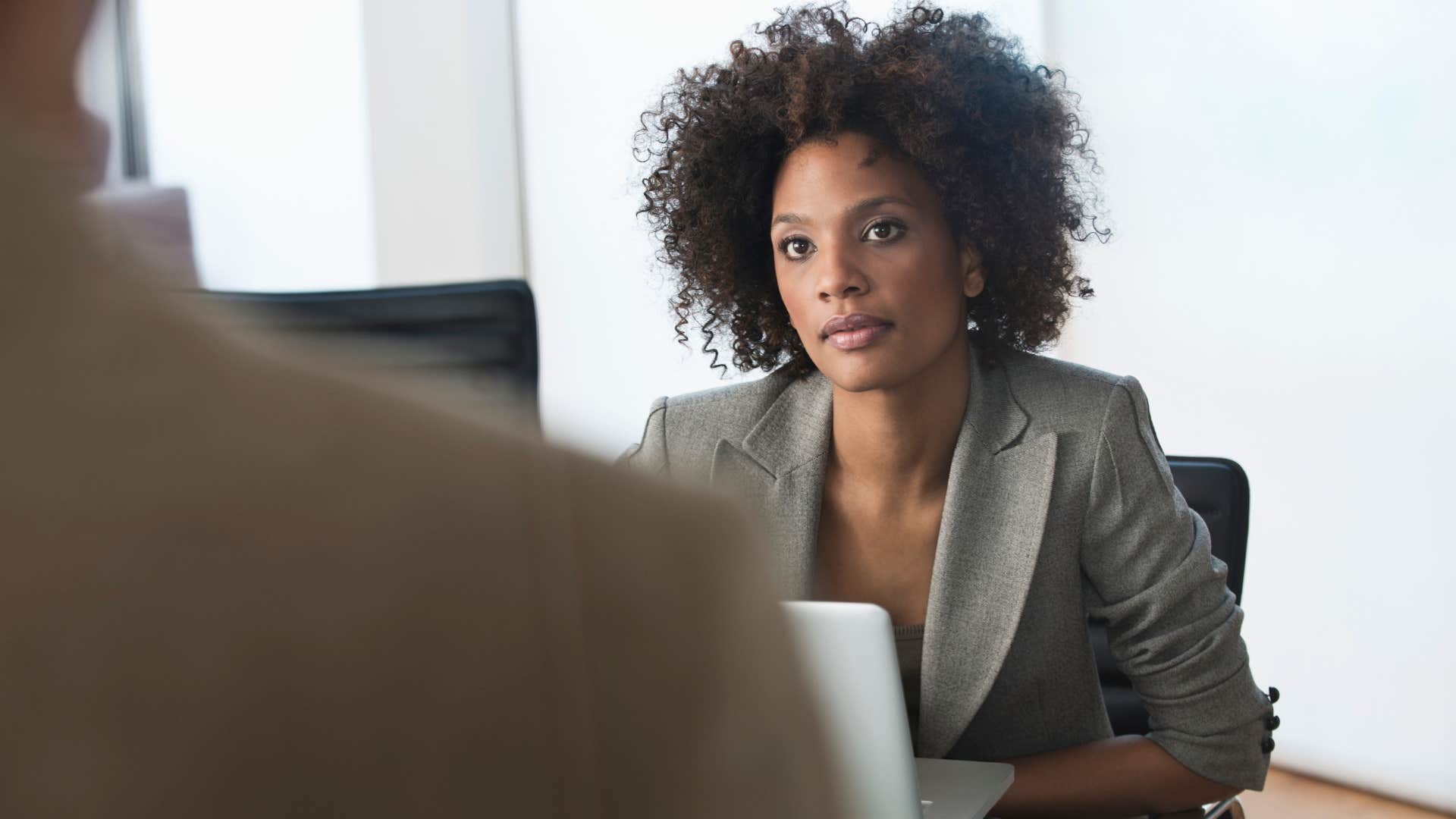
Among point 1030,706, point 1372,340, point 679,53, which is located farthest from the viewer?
point 679,53

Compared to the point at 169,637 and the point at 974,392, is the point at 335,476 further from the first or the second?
the point at 974,392

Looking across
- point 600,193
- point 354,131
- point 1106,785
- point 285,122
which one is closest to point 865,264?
point 1106,785

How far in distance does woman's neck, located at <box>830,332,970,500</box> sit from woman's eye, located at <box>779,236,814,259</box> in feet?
0.54

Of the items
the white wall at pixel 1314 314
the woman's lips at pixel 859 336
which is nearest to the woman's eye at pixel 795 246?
the woman's lips at pixel 859 336

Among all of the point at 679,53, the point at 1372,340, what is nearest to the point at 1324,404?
the point at 1372,340

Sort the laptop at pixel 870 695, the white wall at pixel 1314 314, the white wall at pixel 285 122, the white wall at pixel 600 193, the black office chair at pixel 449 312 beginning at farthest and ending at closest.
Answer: the white wall at pixel 285 122, the white wall at pixel 600 193, the white wall at pixel 1314 314, the laptop at pixel 870 695, the black office chair at pixel 449 312

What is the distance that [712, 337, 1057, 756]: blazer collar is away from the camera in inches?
50.2

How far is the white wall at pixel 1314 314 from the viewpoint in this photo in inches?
99.3

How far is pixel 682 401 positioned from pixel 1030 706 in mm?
547

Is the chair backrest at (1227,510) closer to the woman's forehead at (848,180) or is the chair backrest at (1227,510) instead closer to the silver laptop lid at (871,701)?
the woman's forehead at (848,180)

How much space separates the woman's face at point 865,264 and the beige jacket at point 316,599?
3.89 feet

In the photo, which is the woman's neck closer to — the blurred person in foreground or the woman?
the woman

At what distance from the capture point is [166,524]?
14 cm

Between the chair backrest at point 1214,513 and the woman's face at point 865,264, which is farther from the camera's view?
the chair backrest at point 1214,513
